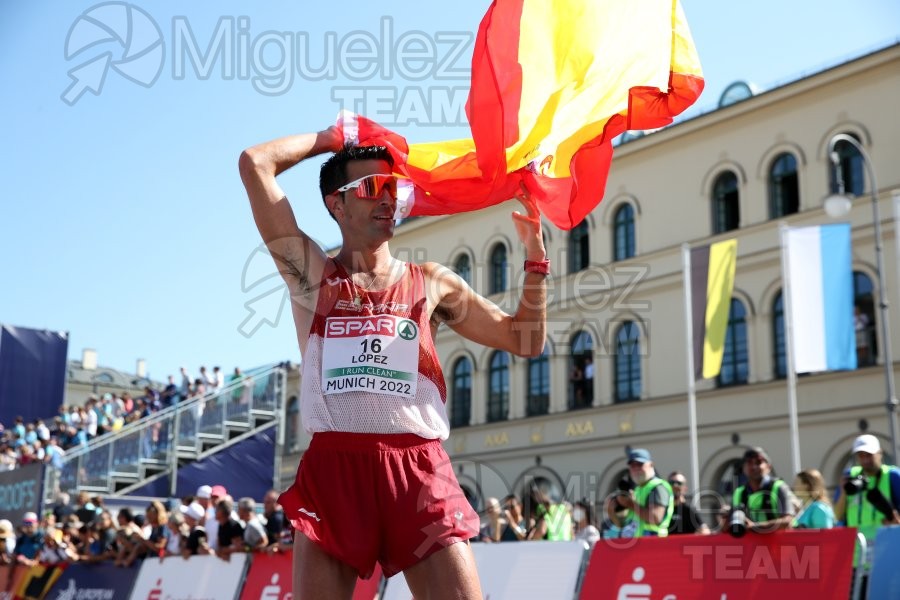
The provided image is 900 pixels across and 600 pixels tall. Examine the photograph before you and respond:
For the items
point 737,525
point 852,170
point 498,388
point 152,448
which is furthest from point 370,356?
point 498,388

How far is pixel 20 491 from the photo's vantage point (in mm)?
22734

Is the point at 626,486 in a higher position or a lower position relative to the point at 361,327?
lower

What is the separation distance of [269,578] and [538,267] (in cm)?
813

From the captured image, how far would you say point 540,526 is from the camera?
475 inches

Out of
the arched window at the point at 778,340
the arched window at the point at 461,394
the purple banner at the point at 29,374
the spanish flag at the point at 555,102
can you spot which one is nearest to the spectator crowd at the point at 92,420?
the purple banner at the point at 29,374

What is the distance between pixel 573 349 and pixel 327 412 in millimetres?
34188

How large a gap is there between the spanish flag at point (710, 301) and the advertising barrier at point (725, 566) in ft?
53.9

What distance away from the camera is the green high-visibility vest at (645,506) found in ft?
32.8

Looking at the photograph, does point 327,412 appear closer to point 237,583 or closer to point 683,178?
point 237,583

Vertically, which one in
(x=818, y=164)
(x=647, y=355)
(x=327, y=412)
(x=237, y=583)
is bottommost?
(x=237, y=583)

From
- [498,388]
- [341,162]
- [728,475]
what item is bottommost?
[341,162]

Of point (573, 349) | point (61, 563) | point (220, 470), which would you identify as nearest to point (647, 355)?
point (573, 349)

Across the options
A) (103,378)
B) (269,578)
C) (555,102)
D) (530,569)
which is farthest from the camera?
(103,378)

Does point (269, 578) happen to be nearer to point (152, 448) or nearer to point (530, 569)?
point (530, 569)
